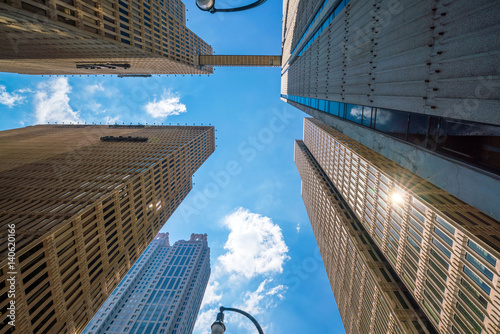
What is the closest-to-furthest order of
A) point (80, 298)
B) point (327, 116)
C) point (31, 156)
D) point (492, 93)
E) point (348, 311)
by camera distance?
1. point (492, 93)
2. point (327, 116)
3. point (80, 298)
4. point (348, 311)
5. point (31, 156)

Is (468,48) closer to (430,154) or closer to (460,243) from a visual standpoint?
(430,154)

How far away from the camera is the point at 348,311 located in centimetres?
5506

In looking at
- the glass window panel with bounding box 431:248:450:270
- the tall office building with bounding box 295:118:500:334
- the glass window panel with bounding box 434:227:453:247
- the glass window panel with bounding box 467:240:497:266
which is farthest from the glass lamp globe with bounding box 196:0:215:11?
the glass window panel with bounding box 431:248:450:270

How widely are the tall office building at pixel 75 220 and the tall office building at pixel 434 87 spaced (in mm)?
37924

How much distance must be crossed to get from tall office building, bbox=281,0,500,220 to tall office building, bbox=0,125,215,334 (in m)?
37.9

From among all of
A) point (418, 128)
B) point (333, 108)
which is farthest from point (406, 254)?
point (418, 128)

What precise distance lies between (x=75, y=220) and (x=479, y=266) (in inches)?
2048

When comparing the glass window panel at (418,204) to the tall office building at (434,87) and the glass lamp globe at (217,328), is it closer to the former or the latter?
the tall office building at (434,87)

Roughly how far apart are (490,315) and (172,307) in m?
126

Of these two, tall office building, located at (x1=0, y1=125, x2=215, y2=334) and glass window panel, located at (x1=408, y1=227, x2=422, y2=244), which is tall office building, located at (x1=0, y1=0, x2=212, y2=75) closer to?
tall office building, located at (x1=0, y1=125, x2=215, y2=334)

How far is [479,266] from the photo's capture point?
22500mm

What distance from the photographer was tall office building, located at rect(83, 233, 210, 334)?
326ft

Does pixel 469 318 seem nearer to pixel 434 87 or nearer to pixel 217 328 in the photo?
pixel 217 328

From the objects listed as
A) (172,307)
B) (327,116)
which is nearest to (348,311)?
(327,116)
